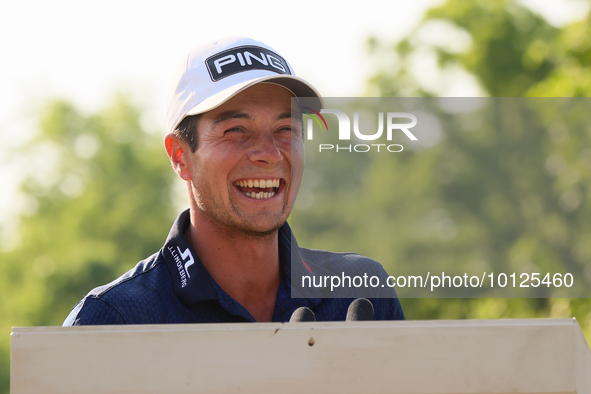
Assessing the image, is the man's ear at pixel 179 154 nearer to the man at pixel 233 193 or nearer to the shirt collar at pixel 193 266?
the man at pixel 233 193

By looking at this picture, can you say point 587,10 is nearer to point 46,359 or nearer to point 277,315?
point 277,315

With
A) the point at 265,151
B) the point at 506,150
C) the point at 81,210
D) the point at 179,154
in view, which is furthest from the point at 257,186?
the point at 81,210

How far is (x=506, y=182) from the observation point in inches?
554

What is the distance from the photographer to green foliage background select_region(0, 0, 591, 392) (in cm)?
1034

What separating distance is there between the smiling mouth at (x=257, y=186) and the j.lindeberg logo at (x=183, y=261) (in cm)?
28

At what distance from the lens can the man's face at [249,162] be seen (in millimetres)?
2145

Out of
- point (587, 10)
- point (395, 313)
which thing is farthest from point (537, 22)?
point (395, 313)

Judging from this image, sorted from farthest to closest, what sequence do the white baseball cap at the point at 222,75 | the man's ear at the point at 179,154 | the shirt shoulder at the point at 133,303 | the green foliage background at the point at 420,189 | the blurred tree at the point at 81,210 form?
the blurred tree at the point at 81,210 < the green foliage background at the point at 420,189 < the man's ear at the point at 179,154 < the white baseball cap at the point at 222,75 < the shirt shoulder at the point at 133,303

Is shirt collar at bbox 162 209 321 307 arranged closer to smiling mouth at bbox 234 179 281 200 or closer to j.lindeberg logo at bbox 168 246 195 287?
j.lindeberg logo at bbox 168 246 195 287

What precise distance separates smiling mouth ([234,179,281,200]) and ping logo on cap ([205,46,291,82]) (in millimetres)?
368

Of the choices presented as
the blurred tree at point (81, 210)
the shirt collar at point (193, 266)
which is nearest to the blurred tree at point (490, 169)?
the shirt collar at point (193, 266)

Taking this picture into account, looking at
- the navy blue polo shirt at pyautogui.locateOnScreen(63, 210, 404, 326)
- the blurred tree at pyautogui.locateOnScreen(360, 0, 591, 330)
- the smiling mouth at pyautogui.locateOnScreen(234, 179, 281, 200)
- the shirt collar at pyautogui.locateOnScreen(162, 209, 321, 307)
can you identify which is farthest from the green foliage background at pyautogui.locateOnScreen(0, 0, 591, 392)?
the smiling mouth at pyautogui.locateOnScreen(234, 179, 281, 200)

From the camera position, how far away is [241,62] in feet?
7.44

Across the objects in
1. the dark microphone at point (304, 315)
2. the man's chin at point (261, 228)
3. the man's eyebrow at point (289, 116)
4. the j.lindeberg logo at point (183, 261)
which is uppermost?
the man's eyebrow at point (289, 116)
